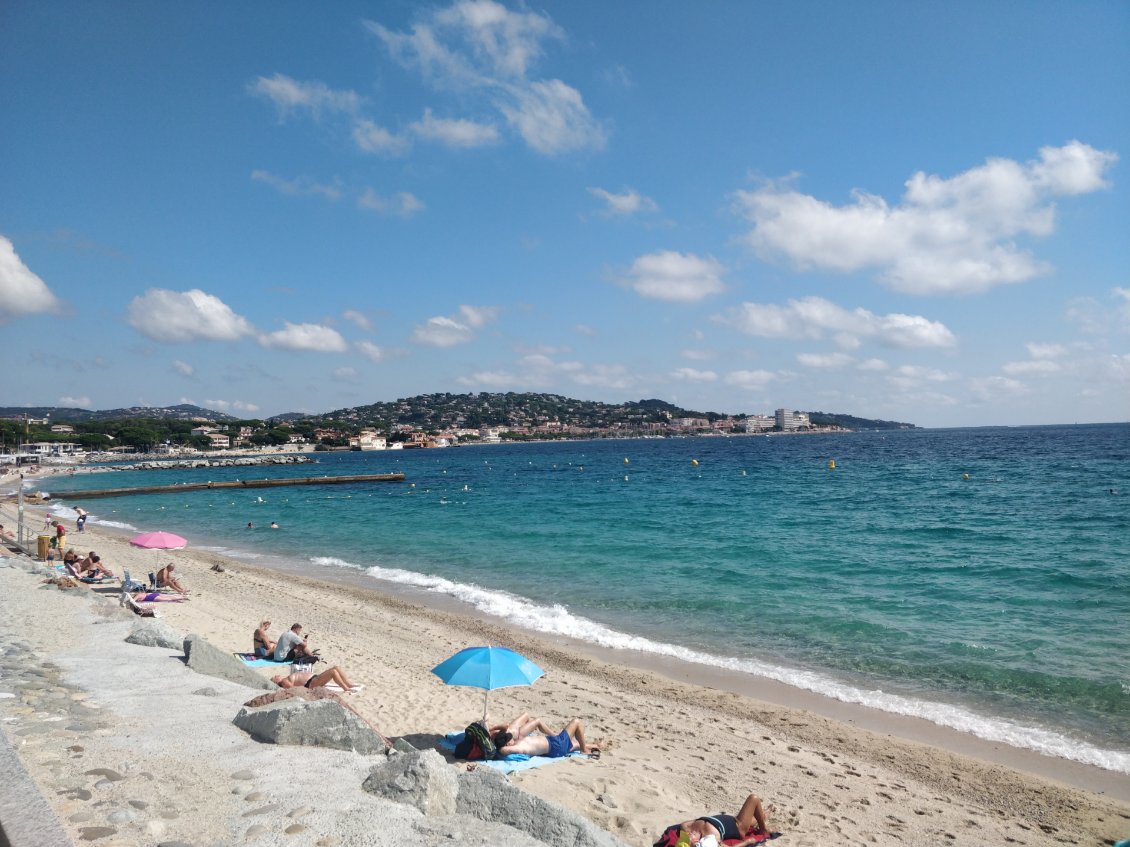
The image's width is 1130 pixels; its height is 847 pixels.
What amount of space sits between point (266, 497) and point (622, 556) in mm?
41537

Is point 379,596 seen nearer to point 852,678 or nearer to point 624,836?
point 852,678

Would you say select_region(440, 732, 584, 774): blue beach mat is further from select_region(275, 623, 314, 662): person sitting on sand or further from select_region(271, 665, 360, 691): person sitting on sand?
select_region(275, 623, 314, 662): person sitting on sand

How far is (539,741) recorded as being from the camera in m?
8.08

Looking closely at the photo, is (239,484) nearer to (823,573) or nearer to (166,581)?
(166,581)

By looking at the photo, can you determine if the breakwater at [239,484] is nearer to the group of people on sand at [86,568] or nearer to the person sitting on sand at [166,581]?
the group of people on sand at [86,568]

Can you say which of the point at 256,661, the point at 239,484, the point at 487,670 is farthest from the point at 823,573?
the point at 239,484

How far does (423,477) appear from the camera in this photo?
75.4 meters

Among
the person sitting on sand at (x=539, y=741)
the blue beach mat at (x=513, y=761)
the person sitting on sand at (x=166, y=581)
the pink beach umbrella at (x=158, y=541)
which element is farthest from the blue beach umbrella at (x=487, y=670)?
the person sitting on sand at (x=166, y=581)

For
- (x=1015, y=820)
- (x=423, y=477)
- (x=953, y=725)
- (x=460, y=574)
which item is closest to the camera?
(x=1015, y=820)

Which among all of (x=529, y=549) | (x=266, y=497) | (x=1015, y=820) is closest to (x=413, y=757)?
(x=1015, y=820)

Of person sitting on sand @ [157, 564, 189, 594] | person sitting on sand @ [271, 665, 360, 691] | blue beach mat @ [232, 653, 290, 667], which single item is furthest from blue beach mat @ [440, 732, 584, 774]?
person sitting on sand @ [157, 564, 189, 594]

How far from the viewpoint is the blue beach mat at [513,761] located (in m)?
7.54

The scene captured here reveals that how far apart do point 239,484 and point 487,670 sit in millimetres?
66963

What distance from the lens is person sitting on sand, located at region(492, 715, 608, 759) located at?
7.96m
